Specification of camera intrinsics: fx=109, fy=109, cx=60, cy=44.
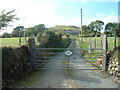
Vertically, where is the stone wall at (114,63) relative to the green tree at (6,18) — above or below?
below

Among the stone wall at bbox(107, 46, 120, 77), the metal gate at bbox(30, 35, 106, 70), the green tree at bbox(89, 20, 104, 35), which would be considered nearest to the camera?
the stone wall at bbox(107, 46, 120, 77)

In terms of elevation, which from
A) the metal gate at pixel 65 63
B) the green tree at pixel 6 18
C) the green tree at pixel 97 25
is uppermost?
the green tree at pixel 97 25

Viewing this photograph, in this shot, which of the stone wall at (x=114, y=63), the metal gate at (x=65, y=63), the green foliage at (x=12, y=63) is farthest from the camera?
the metal gate at (x=65, y=63)

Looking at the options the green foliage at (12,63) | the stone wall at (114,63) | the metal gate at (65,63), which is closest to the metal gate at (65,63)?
the metal gate at (65,63)

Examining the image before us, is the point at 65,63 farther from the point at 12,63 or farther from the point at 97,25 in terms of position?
the point at 97,25

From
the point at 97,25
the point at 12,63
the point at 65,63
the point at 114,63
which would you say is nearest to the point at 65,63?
the point at 65,63

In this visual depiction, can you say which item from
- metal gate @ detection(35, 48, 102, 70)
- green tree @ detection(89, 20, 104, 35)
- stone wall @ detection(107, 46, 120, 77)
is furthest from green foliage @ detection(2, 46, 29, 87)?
green tree @ detection(89, 20, 104, 35)

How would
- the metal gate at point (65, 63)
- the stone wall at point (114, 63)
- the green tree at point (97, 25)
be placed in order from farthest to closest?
1. the green tree at point (97, 25)
2. the metal gate at point (65, 63)
3. the stone wall at point (114, 63)

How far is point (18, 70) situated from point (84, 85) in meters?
3.06

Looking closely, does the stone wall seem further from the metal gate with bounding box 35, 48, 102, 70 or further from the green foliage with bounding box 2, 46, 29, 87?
the green foliage with bounding box 2, 46, 29, 87

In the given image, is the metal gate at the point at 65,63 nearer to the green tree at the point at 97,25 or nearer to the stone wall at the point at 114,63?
the stone wall at the point at 114,63

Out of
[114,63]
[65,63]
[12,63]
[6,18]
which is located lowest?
[65,63]

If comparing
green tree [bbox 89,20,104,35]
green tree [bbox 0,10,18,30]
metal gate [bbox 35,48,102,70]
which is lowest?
metal gate [bbox 35,48,102,70]

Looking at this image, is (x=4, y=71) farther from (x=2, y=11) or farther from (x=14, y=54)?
(x=2, y=11)
